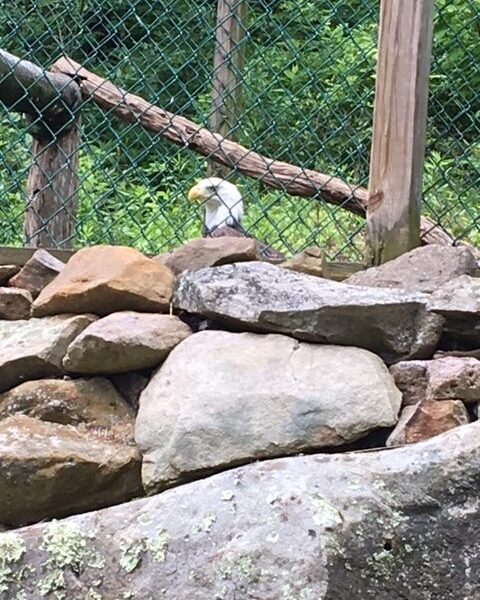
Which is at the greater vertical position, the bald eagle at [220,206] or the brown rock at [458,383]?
the bald eagle at [220,206]

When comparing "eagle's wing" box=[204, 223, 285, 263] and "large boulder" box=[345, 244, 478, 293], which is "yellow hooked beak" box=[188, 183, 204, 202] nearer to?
"eagle's wing" box=[204, 223, 285, 263]

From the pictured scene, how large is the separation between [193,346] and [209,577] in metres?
0.66

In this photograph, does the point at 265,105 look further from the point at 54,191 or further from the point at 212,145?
the point at 54,191

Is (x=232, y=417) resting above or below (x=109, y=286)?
below

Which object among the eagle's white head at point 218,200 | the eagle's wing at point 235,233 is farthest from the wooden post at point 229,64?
the eagle's wing at point 235,233

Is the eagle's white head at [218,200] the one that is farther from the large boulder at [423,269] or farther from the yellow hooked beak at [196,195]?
the large boulder at [423,269]

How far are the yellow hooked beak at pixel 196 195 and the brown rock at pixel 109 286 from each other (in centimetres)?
72

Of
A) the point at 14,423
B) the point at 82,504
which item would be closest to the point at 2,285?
the point at 14,423

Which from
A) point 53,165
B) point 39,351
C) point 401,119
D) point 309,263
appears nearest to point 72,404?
point 39,351

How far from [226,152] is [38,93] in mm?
569

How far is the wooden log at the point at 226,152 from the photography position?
9.06ft

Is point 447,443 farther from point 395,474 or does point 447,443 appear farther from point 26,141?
point 26,141

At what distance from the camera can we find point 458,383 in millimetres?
1851

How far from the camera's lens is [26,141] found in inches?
114
